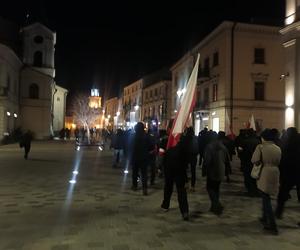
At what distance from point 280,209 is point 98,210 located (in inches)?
147

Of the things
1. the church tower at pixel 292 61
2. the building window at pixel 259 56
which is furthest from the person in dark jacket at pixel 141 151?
the building window at pixel 259 56

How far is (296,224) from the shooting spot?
25.6ft

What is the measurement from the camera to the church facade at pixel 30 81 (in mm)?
42125

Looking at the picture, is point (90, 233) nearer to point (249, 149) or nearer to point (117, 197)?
point (117, 197)

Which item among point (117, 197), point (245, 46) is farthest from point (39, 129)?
point (117, 197)

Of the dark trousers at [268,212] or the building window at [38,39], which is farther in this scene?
Answer: the building window at [38,39]

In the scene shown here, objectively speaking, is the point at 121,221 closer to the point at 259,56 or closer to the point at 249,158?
the point at 249,158

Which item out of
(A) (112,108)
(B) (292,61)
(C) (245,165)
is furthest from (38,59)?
(A) (112,108)

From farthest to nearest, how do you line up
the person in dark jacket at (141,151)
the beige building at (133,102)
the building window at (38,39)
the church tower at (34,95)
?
1. the beige building at (133,102)
2. the building window at (38,39)
3. the church tower at (34,95)
4. the person in dark jacket at (141,151)

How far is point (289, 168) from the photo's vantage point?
845cm

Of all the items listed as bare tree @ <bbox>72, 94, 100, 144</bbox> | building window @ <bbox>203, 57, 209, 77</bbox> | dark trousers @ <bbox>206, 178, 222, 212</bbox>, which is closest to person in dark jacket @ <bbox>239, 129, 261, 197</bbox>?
dark trousers @ <bbox>206, 178, 222, 212</bbox>

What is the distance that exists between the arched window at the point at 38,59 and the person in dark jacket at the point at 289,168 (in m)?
50.8

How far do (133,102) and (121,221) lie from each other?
74.8 meters

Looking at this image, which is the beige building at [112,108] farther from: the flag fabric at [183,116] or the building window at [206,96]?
the flag fabric at [183,116]
